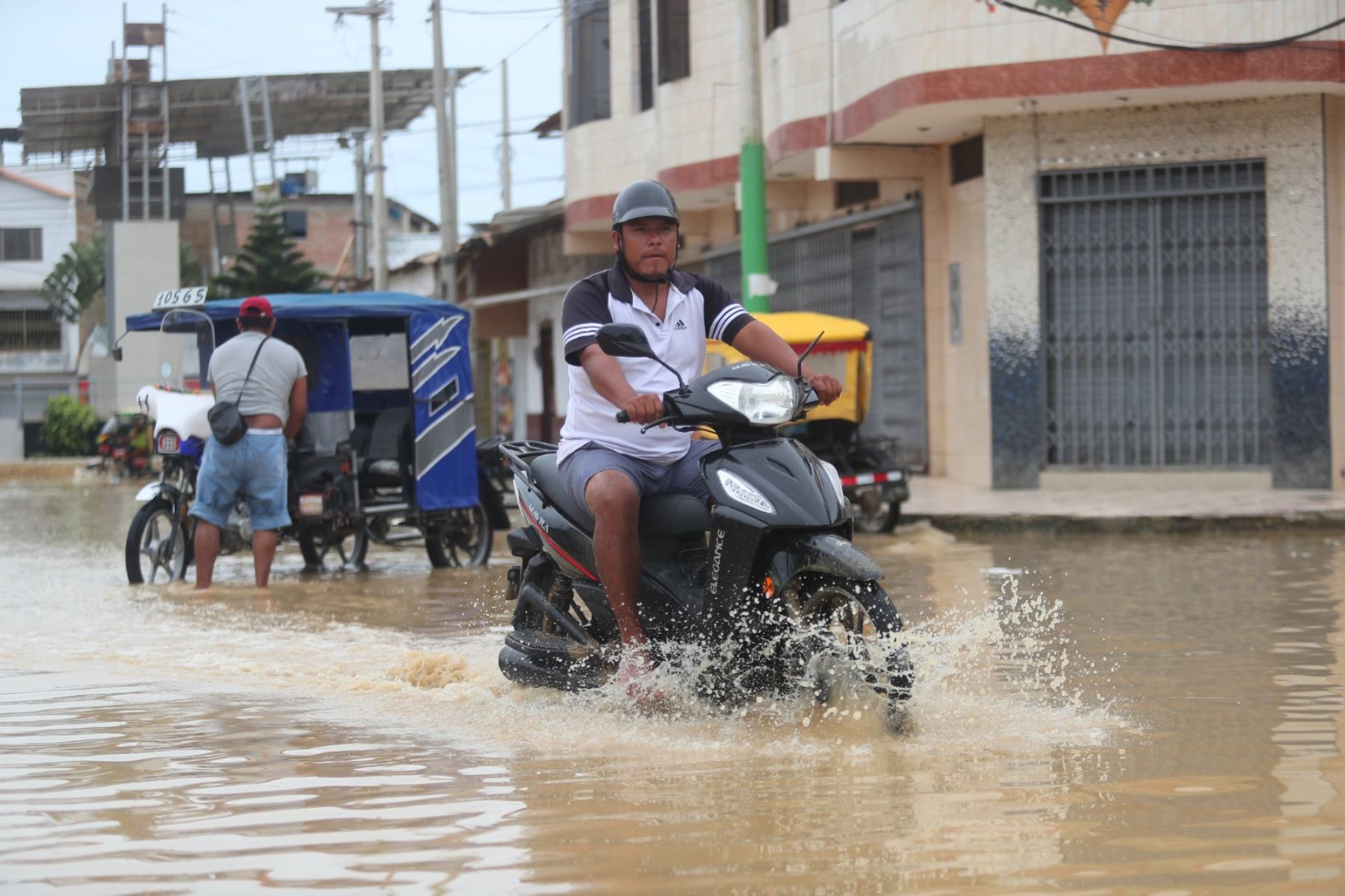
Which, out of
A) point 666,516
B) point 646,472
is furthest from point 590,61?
point 666,516

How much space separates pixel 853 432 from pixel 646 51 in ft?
37.7

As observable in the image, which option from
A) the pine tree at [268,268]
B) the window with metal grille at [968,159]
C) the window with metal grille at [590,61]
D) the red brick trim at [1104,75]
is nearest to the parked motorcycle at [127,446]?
the window with metal grille at [590,61]

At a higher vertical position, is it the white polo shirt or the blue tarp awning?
the blue tarp awning

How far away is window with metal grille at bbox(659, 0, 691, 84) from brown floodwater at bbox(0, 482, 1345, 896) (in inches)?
597

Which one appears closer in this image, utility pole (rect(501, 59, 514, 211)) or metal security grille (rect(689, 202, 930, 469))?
metal security grille (rect(689, 202, 930, 469))

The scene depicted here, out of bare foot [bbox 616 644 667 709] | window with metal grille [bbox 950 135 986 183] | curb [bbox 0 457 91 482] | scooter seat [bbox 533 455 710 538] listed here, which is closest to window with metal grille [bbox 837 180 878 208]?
window with metal grille [bbox 950 135 986 183]

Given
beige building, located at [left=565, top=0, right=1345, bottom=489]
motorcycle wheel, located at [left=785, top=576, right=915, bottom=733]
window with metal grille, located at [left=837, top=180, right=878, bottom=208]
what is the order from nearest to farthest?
1. motorcycle wheel, located at [left=785, top=576, right=915, bottom=733]
2. beige building, located at [left=565, top=0, right=1345, bottom=489]
3. window with metal grille, located at [left=837, top=180, right=878, bottom=208]

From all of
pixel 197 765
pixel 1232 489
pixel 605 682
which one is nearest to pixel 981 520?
pixel 1232 489

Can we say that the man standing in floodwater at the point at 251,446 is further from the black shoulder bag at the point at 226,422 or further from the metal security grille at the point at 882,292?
the metal security grille at the point at 882,292

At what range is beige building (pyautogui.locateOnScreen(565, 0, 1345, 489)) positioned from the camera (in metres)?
16.2

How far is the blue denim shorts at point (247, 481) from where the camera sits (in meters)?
10.3

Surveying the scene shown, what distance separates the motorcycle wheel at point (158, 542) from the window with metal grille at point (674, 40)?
13037 mm

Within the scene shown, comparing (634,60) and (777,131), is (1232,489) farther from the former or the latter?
(634,60)

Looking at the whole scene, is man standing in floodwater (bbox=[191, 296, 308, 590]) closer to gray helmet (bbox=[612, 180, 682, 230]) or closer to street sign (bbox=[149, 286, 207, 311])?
street sign (bbox=[149, 286, 207, 311])
